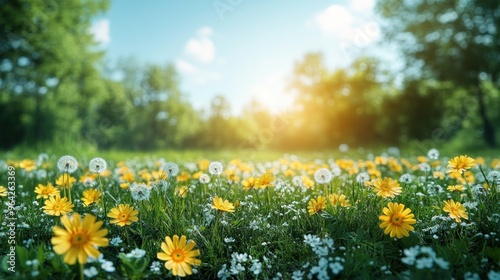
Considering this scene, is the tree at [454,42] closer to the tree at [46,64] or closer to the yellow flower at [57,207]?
the tree at [46,64]

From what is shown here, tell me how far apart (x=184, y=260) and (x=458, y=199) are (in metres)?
2.12

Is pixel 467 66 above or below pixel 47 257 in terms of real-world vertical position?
above

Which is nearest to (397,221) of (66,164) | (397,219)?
(397,219)

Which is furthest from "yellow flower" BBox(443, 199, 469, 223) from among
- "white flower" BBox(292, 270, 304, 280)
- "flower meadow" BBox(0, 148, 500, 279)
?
"white flower" BBox(292, 270, 304, 280)

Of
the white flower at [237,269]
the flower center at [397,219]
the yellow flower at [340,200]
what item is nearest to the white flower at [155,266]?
the white flower at [237,269]

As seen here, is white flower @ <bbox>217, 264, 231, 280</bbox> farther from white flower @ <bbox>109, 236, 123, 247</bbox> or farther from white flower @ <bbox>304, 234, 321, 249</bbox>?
white flower @ <bbox>109, 236, 123, 247</bbox>

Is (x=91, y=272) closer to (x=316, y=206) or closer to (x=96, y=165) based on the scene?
(x=96, y=165)

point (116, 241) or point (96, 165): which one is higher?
point (96, 165)

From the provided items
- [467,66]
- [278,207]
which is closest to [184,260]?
[278,207]

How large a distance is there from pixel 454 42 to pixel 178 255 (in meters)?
22.7

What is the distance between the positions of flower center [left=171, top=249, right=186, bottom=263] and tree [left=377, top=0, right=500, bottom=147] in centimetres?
2131

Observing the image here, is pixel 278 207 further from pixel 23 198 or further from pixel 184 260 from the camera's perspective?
pixel 23 198

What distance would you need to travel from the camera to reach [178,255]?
1.79 metres

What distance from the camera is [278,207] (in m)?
2.64
